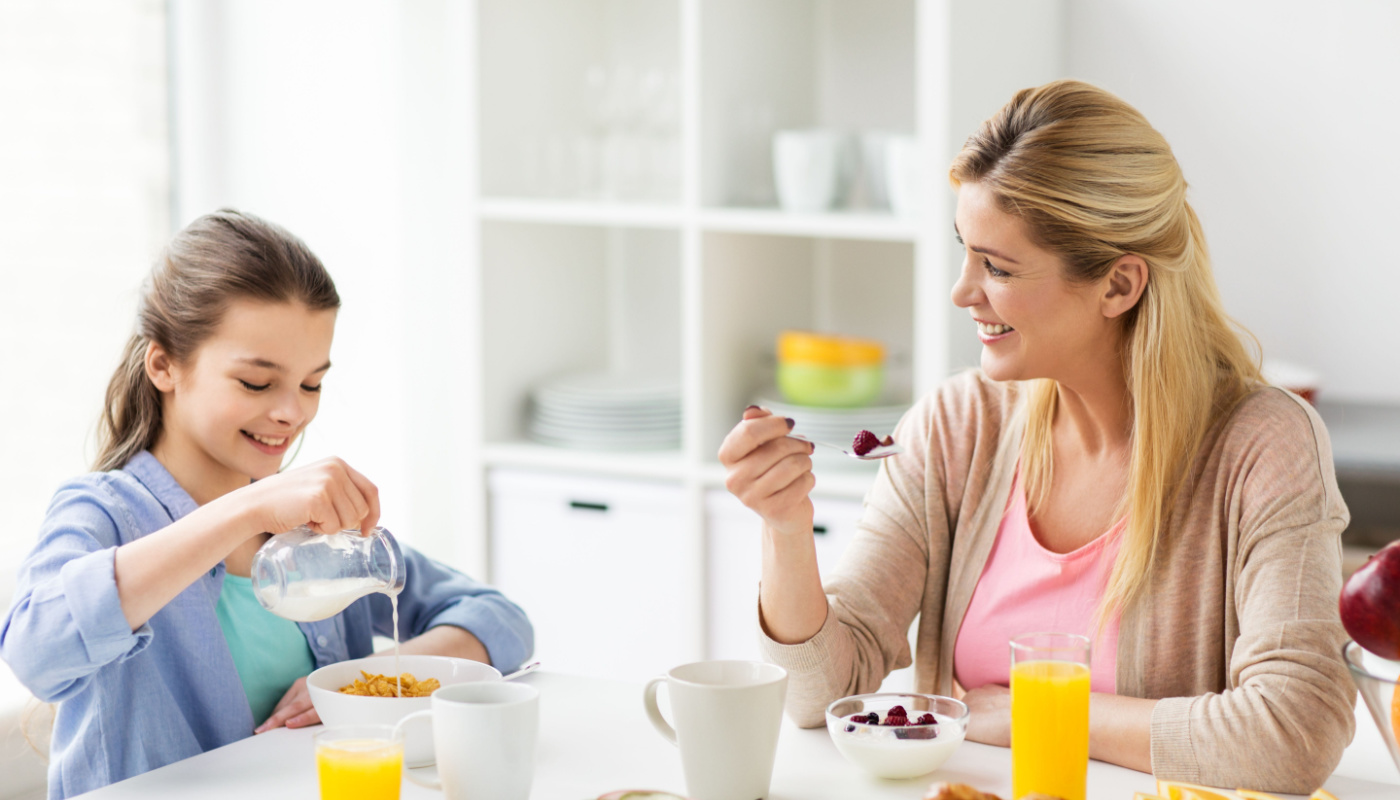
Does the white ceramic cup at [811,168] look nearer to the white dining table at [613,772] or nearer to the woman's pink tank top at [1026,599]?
the woman's pink tank top at [1026,599]

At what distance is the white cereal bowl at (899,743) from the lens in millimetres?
1167

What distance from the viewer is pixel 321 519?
1.25m

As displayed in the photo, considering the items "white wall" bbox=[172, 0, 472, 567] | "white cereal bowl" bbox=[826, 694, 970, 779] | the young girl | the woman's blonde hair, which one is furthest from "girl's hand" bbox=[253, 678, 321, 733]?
"white wall" bbox=[172, 0, 472, 567]

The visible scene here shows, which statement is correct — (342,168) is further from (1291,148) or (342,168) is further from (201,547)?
(1291,148)

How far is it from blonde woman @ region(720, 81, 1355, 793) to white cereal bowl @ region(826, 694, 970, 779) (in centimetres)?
10

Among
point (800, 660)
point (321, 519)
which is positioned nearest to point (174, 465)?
point (321, 519)

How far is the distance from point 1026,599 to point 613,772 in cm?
56

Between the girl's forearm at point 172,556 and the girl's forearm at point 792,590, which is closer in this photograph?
the girl's forearm at point 172,556

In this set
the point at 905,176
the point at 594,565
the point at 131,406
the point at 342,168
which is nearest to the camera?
the point at 131,406

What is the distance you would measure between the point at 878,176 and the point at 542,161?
0.72 metres

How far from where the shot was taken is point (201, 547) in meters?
1.26

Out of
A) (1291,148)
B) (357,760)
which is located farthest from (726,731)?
(1291,148)

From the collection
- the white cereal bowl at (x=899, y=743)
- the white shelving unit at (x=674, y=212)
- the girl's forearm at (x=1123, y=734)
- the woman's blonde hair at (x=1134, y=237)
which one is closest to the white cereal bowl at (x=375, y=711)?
the white cereal bowl at (x=899, y=743)

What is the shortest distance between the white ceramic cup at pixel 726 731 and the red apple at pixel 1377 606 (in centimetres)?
43
